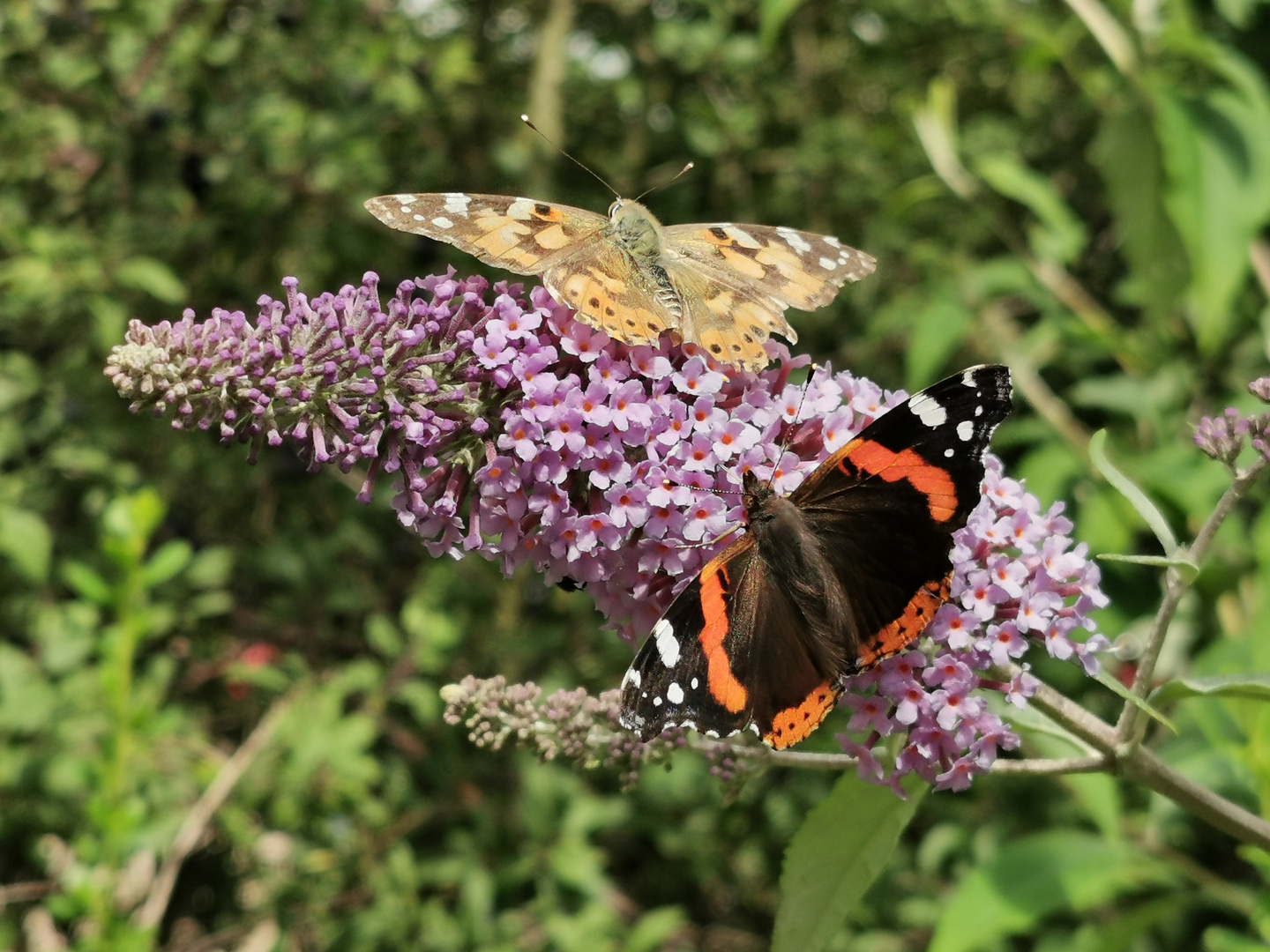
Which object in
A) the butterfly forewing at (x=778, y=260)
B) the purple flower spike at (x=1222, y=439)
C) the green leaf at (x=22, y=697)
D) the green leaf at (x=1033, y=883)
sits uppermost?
the purple flower spike at (x=1222, y=439)

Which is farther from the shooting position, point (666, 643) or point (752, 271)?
point (752, 271)

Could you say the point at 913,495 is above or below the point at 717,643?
above

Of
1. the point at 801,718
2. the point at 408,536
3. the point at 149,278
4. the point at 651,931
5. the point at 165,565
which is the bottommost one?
the point at 651,931

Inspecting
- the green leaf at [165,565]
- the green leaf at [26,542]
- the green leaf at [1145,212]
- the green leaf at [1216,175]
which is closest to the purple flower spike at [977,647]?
the green leaf at [1216,175]

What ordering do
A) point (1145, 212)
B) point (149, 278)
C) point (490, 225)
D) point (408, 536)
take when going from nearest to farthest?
point (490, 225) → point (1145, 212) → point (149, 278) → point (408, 536)

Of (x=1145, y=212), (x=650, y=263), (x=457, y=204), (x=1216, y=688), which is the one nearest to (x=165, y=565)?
(x=457, y=204)

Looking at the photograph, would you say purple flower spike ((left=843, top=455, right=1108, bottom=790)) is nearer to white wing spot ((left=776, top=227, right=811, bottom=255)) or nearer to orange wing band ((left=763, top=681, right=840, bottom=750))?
orange wing band ((left=763, top=681, right=840, bottom=750))

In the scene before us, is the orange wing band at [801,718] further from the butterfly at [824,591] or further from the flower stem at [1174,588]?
the flower stem at [1174,588]

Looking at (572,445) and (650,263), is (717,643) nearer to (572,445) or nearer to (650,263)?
(572,445)
